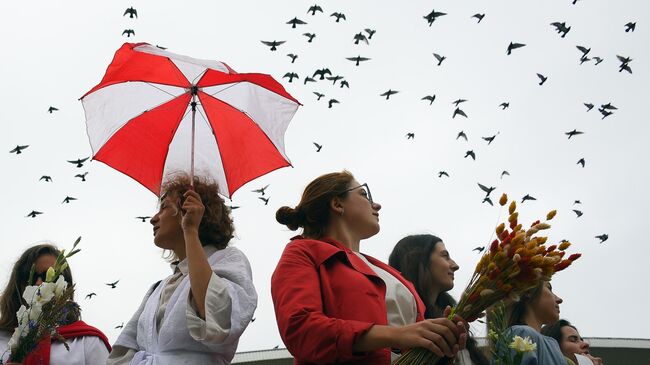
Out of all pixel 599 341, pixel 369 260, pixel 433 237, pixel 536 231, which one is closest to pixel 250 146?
pixel 369 260

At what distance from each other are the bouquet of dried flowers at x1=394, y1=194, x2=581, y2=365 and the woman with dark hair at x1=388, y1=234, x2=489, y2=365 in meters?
1.94

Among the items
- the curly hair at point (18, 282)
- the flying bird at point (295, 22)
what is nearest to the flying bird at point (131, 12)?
the flying bird at point (295, 22)

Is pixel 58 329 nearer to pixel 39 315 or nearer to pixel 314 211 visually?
pixel 39 315

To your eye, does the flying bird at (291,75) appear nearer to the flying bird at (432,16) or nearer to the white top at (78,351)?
the flying bird at (432,16)

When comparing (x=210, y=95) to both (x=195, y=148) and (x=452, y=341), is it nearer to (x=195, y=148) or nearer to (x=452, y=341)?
(x=195, y=148)

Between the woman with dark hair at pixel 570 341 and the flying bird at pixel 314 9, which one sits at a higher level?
the flying bird at pixel 314 9

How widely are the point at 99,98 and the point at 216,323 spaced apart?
66.1 inches

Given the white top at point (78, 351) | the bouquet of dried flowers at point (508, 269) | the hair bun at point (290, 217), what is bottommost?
the bouquet of dried flowers at point (508, 269)

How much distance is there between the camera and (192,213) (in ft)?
14.8

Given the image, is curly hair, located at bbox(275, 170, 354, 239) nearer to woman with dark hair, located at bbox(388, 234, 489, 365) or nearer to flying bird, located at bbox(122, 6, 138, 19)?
woman with dark hair, located at bbox(388, 234, 489, 365)

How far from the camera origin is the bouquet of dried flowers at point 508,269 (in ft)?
11.9

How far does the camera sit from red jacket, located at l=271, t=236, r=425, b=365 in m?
3.60

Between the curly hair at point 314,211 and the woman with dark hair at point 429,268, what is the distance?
4.41ft

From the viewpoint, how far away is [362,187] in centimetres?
470
